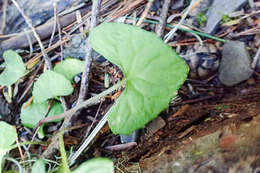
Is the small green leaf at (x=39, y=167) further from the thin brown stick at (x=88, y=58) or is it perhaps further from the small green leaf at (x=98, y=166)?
the thin brown stick at (x=88, y=58)

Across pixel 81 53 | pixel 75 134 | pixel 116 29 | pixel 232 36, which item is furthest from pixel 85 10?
pixel 232 36

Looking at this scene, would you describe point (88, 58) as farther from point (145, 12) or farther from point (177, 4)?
point (177, 4)

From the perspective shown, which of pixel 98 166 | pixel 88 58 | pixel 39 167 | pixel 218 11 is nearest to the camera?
pixel 98 166

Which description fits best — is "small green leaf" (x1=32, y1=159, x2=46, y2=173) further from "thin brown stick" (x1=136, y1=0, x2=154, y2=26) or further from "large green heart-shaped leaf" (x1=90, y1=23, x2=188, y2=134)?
"thin brown stick" (x1=136, y1=0, x2=154, y2=26)

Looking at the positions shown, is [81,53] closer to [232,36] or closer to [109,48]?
[109,48]

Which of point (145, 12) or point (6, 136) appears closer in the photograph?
point (6, 136)

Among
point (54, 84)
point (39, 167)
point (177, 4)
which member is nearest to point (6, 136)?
point (39, 167)

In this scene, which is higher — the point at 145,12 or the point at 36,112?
the point at 145,12

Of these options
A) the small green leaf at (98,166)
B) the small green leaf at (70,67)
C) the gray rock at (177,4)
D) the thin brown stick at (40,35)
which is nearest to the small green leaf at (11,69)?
the thin brown stick at (40,35)
